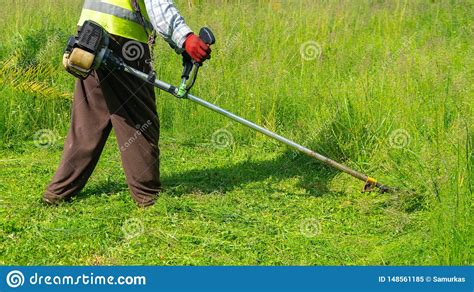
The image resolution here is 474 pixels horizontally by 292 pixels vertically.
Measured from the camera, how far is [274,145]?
6.12 m

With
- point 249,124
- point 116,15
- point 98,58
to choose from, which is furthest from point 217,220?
point 116,15

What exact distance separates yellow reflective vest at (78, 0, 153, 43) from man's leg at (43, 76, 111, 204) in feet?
1.17

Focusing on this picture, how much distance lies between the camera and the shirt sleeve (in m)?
4.34

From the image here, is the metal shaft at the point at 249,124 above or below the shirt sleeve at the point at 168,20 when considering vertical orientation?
below

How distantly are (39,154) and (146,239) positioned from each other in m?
2.09

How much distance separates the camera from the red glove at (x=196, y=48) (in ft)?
14.0

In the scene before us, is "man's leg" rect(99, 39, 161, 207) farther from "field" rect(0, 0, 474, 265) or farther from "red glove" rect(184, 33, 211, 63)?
"red glove" rect(184, 33, 211, 63)

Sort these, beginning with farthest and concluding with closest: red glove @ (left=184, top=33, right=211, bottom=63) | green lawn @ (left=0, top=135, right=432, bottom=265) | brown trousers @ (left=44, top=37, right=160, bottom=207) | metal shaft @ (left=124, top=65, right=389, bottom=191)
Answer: brown trousers @ (left=44, top=37, right=160, bottom=207)
metal shaft @ (left=124, top=65, right=389, bottom=191)
red glove @ (left=184, top=33, right=211, bottom=63)
green lawn @ (left=0, top=135, right=432, bottom=265)

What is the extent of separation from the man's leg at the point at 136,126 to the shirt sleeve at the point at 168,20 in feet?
1.12

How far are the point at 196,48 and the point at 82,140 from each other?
105cm

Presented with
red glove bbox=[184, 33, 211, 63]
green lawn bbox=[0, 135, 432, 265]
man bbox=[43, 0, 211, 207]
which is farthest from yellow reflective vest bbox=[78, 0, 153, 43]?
green lawn bbox=[0, 135, 432, 265]

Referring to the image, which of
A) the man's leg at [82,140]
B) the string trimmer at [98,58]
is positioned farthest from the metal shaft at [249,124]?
the man's leg at [82,140]

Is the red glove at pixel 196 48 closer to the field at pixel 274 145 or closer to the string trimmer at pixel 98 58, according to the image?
the string trimmer at pixel 98 58

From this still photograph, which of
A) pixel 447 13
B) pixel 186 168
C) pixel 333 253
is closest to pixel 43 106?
pixel 186 168
